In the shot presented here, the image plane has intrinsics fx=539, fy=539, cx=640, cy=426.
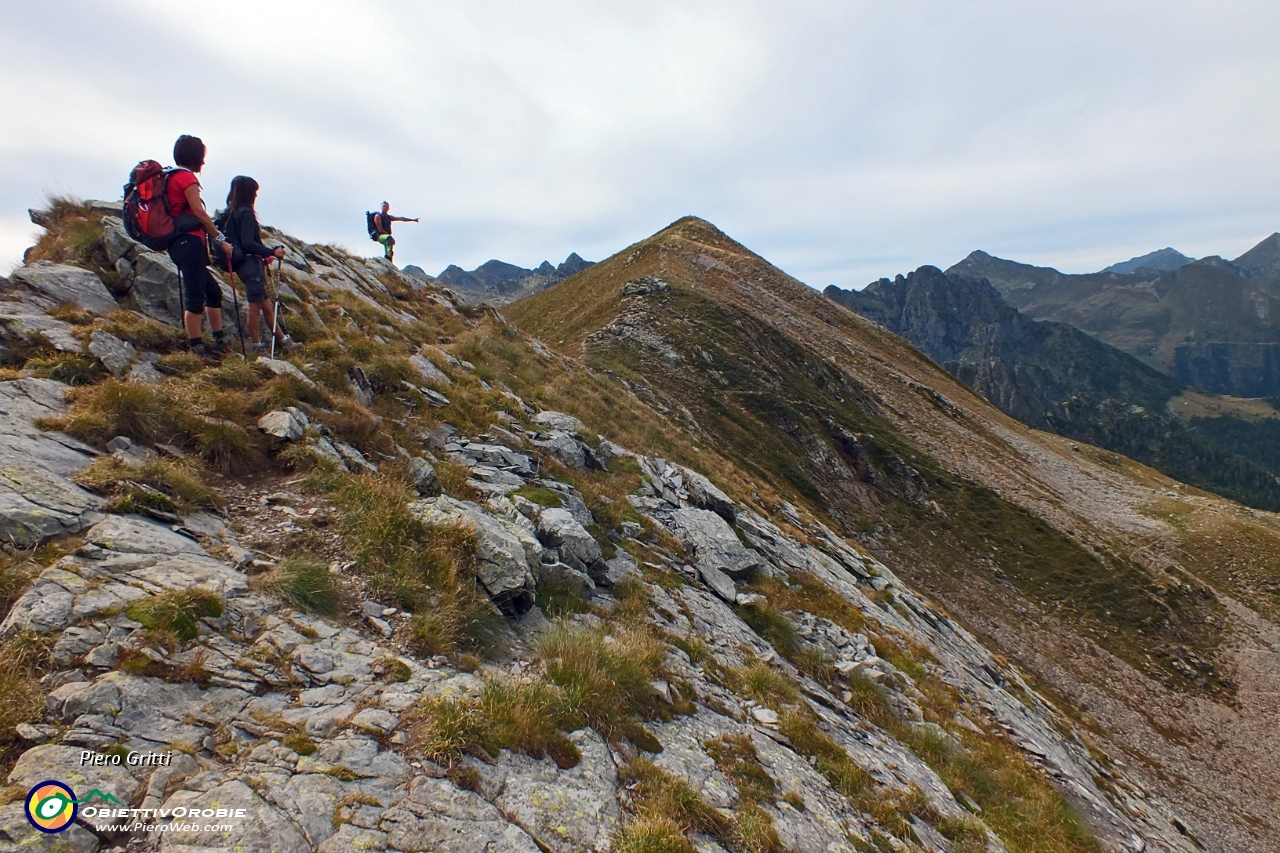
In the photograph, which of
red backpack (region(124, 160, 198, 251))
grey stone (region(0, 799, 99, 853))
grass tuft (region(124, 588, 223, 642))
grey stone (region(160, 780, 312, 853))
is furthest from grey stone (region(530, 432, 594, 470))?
grey stone (region(0, 799, 99, 853))

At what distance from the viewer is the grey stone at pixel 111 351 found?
8391 millimetres

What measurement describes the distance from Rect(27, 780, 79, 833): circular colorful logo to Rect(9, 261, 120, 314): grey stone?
30.6ft

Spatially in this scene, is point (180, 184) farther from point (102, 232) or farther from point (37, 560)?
point (37, 560)

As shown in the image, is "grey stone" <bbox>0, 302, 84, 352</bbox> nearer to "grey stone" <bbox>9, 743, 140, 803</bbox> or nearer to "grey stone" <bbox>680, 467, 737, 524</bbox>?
"grey stone" <bbox>9, 743, 140, 803</bbox>

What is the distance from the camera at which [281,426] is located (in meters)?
8.53

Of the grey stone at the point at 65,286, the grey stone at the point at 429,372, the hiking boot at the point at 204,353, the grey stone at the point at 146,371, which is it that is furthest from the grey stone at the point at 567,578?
the grey stone at the point at 65,286

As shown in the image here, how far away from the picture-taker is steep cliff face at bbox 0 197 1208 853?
4.36m

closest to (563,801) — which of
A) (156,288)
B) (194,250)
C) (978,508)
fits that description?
(194,250)

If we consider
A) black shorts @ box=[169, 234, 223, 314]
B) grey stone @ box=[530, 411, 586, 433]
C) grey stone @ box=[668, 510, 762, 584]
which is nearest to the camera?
black shorts @ box=[169, 234, 223, 314]

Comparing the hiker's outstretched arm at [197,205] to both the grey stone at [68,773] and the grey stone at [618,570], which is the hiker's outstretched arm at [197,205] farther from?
the grey stone at [618,570]

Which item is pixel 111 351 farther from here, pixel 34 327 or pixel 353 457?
pixel 353 457

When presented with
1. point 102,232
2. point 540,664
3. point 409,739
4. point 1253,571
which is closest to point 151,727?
point 409,739

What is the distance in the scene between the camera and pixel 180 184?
9.05m

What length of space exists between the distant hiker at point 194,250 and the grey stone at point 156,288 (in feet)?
2.16
